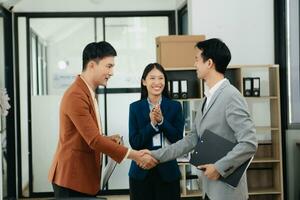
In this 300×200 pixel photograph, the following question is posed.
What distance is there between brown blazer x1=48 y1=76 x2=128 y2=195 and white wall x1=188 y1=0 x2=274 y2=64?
296 cm

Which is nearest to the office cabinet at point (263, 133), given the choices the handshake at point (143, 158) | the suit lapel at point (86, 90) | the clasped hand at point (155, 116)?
the clasped hand at point (155, 116)

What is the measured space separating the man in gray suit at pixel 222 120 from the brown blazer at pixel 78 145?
567 mm

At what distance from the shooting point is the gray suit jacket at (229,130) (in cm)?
206

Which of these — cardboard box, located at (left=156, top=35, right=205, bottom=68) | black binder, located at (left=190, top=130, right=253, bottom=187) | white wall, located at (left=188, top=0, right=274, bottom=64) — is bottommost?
black binder, located at (left=190, top=130, right=253, bottom=187)

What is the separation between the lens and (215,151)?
7.04 ft

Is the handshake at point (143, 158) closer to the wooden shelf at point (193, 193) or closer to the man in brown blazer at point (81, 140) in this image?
the man in brown blazer at point (81, 140)

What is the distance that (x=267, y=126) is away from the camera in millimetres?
5027

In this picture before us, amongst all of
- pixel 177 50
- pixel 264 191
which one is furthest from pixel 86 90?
pixel 264 191

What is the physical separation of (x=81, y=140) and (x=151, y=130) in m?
0.61

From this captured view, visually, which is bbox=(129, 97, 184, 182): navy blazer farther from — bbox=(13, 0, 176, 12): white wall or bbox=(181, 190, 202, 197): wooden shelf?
bbox=(13, 0, 176, 12): white wall

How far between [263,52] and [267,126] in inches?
33.7

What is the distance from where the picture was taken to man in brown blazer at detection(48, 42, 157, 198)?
2295mm

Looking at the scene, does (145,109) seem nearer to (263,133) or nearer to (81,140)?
(81,140)

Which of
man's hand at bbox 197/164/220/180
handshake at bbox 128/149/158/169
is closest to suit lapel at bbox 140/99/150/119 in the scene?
handshake at bbox 128/149/158/169
